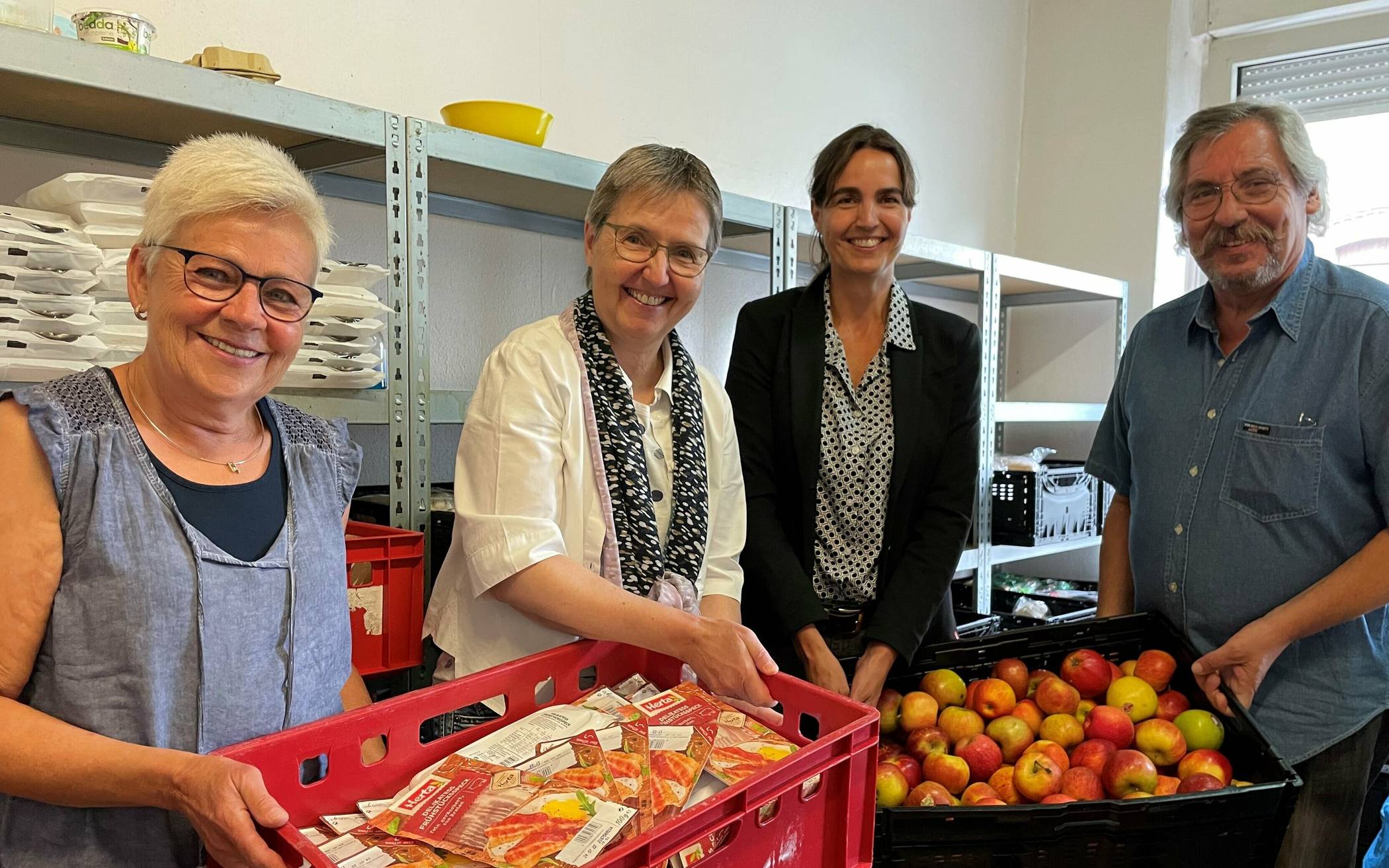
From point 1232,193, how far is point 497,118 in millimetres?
1331

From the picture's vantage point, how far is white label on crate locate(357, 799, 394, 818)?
0.82 m

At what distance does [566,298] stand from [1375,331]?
1.83 metres

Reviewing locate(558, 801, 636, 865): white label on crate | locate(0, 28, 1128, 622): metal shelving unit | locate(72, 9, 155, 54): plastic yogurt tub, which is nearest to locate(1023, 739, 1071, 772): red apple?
locate(558, 801, 636, 865): white label on crate

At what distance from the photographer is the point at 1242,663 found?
141cm

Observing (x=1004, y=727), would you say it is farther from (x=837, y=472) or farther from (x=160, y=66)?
(x=160, y=66)

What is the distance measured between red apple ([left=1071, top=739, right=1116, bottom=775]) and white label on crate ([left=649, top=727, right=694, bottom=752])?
67 centimetres

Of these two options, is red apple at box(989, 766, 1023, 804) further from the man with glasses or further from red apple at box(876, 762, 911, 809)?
the man with glasses

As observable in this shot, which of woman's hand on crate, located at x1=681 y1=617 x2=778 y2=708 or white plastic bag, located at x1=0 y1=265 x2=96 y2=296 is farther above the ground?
white plastic bag, located at x1=0 y1=265 x2=96 y2=296

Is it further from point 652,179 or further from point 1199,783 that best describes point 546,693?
point 1199,783

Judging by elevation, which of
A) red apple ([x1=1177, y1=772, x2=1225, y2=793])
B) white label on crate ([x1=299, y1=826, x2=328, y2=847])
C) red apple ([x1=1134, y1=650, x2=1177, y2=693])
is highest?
white label on crate ([x1=299, y1=826, x2=328, y2=847])

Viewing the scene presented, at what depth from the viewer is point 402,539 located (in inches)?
61.2

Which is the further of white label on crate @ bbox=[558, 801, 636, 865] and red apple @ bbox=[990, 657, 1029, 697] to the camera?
red apple @ bbox=[990, 657, 1029, 697]

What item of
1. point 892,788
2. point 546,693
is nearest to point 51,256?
point 546,693

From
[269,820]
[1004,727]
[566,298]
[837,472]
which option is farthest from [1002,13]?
[269,820]
